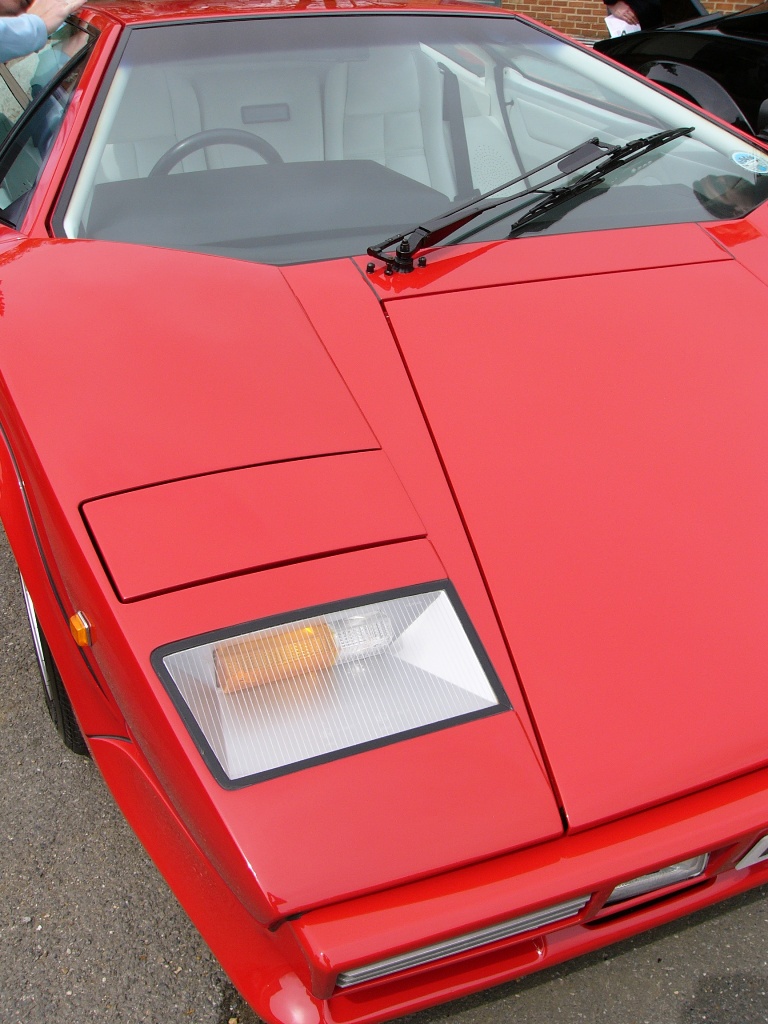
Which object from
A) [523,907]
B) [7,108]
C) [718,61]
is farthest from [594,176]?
[718,61]

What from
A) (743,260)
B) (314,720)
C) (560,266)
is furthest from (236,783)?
(743,260)

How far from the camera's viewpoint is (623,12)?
4875mm

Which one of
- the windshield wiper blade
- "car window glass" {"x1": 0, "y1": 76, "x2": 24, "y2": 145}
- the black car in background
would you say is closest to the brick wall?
the black car in background

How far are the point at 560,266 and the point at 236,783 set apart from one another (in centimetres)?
110

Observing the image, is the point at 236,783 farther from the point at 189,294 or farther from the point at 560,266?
the point at 560,266

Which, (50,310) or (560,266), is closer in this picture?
(50,310)

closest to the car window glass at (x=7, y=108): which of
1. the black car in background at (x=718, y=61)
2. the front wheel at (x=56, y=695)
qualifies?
the front wheel at (x=56, y=695)

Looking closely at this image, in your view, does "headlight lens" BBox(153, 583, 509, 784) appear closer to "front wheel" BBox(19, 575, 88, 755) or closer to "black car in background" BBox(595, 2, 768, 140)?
"front wheel" BBox(19, 575, 88, 755)

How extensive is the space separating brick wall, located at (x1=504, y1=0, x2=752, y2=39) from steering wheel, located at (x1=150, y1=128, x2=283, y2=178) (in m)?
7.57

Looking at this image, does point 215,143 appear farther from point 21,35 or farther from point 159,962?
point 159,962

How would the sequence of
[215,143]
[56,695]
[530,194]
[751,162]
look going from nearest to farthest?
[56,695], [530,194], [215,143], [751,162]

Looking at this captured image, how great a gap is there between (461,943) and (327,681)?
325 mm

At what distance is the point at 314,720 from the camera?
0.94 m

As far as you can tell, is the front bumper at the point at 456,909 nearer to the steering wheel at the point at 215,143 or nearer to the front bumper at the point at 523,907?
the front bumper at the point at 523,907
